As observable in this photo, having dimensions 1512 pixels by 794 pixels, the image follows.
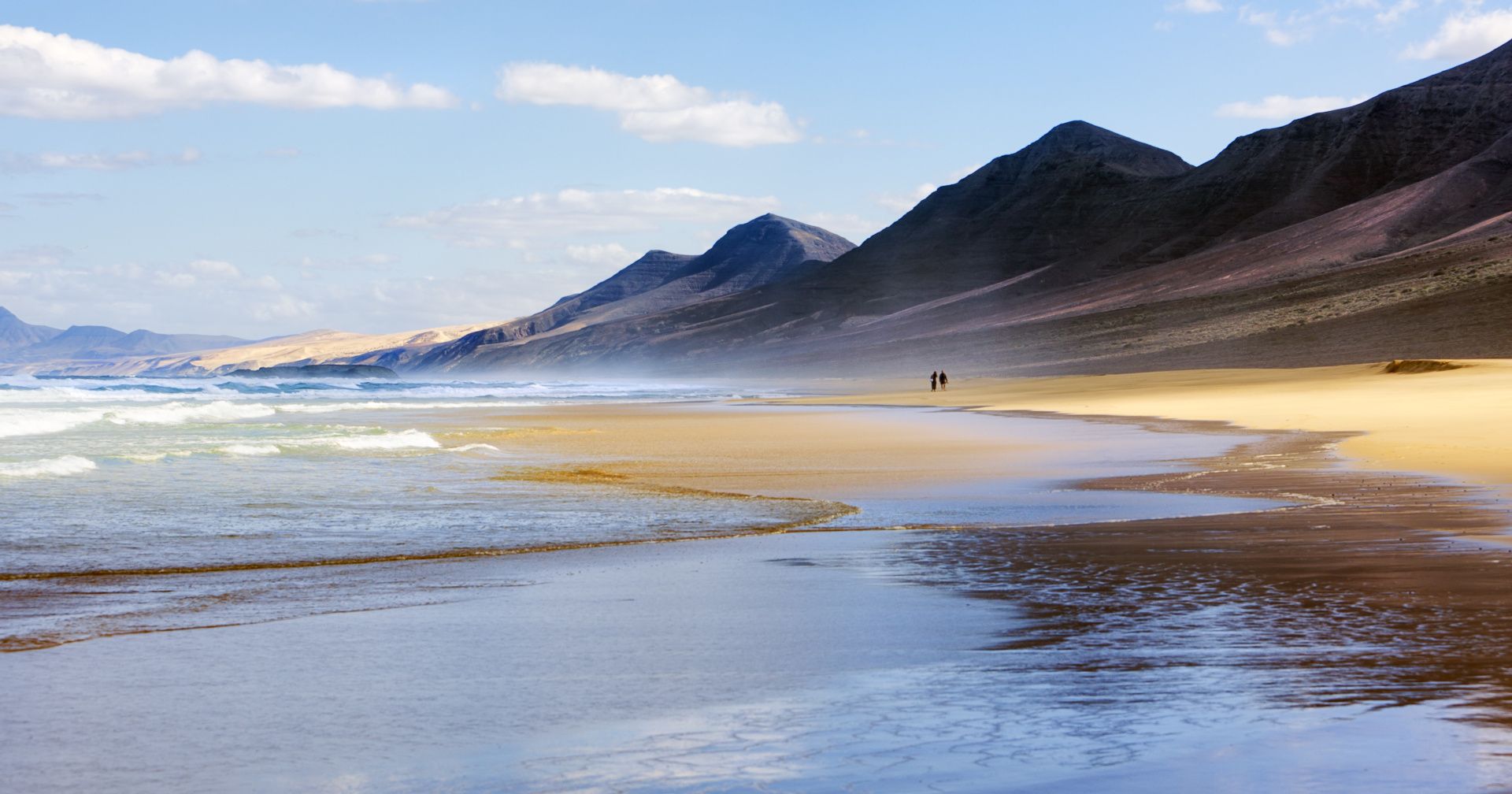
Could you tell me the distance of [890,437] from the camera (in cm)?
2717

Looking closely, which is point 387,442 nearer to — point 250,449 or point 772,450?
point 250,449

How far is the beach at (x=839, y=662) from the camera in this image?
4.62 meters

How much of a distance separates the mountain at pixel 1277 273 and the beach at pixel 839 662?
72387 millimetres

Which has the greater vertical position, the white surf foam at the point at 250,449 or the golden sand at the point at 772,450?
the white surf foam at the point at 250,449

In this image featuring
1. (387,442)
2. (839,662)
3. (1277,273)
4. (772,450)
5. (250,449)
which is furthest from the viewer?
(1277,273)

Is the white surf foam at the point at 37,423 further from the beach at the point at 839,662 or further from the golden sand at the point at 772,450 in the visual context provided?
the beach at the point at 839,662

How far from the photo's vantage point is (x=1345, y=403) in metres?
33.8

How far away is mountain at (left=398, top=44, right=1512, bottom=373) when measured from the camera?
90.4 meters

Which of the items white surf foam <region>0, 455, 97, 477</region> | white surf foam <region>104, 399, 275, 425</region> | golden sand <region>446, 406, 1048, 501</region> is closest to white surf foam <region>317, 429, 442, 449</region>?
golden sand <region>446, 406, 1048, 501</region>

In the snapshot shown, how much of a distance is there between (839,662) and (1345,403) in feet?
101

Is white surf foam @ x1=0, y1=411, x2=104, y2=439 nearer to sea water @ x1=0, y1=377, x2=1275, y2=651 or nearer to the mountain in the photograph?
sea water @ x1=0, y1=377, x2=1275, y2=651

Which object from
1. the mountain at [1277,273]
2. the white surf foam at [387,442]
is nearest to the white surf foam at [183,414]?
the white surf foam at [387,442]

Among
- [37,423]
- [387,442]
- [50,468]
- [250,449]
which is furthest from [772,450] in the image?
[37,423]

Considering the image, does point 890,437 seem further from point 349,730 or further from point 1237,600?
point 349,730
